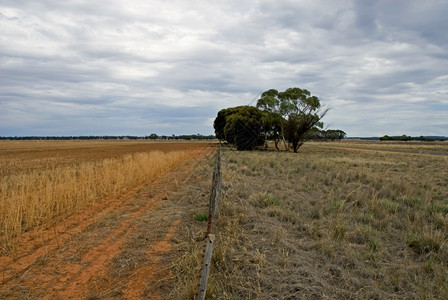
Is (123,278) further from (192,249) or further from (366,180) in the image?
(366,180)

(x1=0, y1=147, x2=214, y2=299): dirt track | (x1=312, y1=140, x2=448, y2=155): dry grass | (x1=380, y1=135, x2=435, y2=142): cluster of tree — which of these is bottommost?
(x1=0, y1=147, x2=214, y2=299): dirt track

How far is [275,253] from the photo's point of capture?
541 centimetres

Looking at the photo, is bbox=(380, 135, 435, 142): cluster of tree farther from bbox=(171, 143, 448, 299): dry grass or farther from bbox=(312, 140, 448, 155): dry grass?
bbox=(171, 143, 448, 299): dry grass

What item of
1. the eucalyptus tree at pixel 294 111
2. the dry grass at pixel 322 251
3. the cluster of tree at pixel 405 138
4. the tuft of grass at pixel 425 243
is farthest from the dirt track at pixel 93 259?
the cluster of tree at pixel 405 138

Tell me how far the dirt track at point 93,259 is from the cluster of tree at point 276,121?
33411 mm

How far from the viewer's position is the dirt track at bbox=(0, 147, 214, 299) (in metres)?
4.36

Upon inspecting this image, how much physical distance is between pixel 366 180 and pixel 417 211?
559 centimetres

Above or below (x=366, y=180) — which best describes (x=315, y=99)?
above

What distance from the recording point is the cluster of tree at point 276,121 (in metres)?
39.3

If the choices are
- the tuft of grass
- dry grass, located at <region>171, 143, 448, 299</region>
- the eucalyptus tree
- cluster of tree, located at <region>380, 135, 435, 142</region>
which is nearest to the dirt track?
dry grass, located at <region>171, 143, 448, 299</region>

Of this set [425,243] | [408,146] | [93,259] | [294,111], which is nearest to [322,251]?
[425,243]

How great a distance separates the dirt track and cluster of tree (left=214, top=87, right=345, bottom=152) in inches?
1315

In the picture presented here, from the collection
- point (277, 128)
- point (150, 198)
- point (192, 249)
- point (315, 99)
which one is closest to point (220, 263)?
point (192, 249)

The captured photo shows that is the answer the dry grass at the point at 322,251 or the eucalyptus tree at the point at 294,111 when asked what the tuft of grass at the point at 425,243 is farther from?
the eucalyptus tree at the point at 294,111
